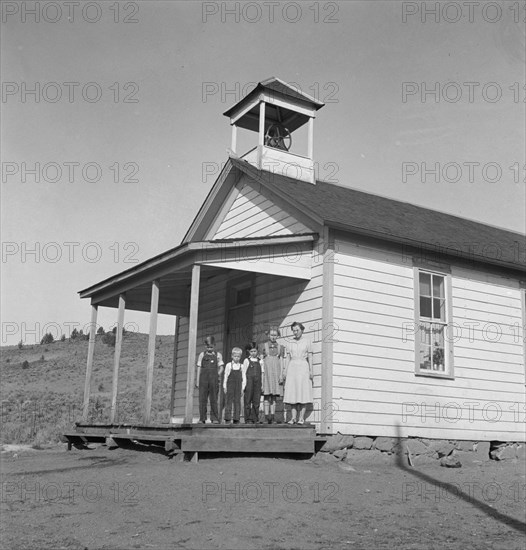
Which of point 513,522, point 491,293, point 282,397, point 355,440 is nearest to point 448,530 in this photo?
point 513,522

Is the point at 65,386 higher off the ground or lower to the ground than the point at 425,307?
lower

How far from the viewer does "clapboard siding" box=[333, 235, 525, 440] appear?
12.0 metres

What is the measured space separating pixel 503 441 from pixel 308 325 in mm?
5001

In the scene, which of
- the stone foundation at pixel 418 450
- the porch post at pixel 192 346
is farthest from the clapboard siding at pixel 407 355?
the porch post at pixel 192 346

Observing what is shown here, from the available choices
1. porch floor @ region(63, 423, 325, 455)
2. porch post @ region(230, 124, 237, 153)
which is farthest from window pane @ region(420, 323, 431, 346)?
porch post @ region(230, 124, 237, 153)

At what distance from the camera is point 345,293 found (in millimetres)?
12148

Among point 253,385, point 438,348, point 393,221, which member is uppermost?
point 393,221

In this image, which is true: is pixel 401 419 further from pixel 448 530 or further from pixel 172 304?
pixel 172 304

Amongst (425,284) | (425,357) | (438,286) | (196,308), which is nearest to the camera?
(196,308)

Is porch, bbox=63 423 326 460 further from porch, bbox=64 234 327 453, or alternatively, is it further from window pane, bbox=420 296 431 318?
window pane, bbox=420 296 431 318

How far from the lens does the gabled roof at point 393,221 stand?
41.6 feet

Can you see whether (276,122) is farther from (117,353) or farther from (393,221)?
(117,353)

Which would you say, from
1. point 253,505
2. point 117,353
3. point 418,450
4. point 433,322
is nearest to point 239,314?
point 117,353

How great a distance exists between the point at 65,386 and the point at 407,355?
31.2 meters
